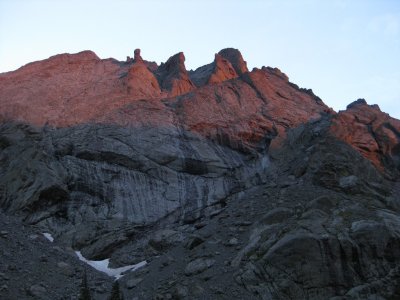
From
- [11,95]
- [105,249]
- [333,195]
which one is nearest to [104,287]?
[105,249]

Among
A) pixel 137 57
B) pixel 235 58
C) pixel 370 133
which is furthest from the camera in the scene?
pixel 235 58

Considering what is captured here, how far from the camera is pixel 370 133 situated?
128 feet

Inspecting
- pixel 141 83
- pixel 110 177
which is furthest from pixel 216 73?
pixel 110 177

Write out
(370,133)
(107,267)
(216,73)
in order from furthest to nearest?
1. (216,73)
2. (370,133)
3. (107,267)

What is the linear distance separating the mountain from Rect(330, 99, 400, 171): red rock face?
0.14 metres

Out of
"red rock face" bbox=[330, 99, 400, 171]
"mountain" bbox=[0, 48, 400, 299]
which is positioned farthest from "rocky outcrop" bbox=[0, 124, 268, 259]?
"red rock face" bbox=[330, 99, 400, 171]

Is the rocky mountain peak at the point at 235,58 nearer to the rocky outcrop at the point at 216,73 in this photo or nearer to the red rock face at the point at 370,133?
the rocky outcrop at the point at 216,73

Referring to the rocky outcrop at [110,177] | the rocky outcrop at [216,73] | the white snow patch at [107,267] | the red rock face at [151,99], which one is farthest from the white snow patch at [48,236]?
the rocky outcrop at [216,73]

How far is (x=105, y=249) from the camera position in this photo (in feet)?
93.5

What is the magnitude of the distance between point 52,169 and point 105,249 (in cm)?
771

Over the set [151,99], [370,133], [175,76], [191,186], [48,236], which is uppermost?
[175,76]

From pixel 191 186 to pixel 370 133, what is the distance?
623 inches

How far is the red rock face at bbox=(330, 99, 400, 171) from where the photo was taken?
3678 cm

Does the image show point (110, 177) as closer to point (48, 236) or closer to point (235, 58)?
point (48, 236)
